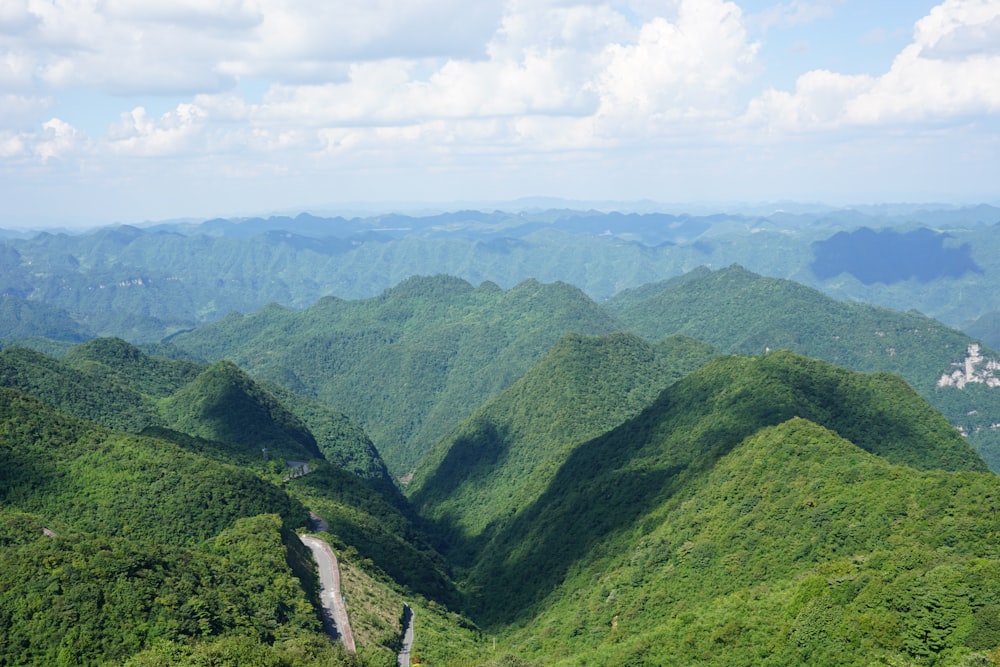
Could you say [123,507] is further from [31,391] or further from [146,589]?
[31,391]

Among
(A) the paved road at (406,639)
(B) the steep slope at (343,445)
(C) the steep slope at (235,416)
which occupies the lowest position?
(B) the steep slope at (343,445)

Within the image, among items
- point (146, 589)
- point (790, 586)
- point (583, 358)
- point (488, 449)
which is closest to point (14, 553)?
point (146, 589)

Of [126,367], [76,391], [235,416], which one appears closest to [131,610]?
[235,416]

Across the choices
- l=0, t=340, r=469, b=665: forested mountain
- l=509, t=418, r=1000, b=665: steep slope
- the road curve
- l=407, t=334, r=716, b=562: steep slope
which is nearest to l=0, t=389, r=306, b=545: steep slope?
l=0, t=340, r=469, b=665: forested mountain

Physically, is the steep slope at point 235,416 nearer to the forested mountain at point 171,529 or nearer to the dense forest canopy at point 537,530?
the forested mountain at point 171,529

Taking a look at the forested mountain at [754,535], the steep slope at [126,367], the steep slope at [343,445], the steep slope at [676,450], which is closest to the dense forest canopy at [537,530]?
the forested mountain at [754,535]

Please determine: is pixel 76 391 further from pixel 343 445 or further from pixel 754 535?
pixel 754 535
